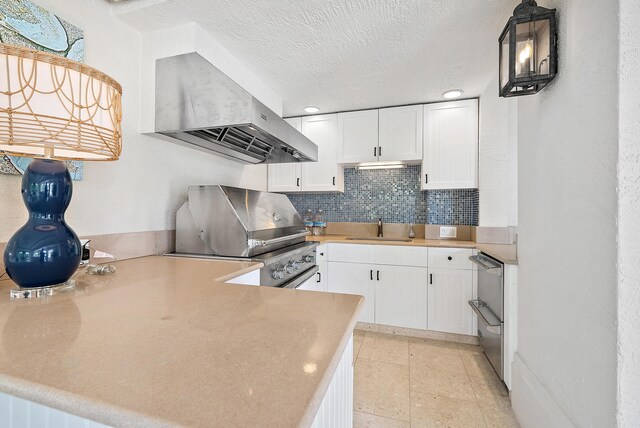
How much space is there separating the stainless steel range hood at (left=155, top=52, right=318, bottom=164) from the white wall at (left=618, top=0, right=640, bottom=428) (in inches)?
55.5

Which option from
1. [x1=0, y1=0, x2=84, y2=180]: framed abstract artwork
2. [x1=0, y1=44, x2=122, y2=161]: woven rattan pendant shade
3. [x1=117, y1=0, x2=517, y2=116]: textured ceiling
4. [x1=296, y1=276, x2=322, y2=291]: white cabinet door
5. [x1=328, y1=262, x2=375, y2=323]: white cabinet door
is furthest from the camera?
[x1=328, y1=262, x2=375, y2=323]: white cabinet door

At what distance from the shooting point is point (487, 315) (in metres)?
1.90

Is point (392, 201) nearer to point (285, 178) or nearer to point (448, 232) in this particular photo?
point (448, 232)

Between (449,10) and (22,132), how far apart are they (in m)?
1.90

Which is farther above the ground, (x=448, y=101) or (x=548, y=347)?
(x=448, y=101)

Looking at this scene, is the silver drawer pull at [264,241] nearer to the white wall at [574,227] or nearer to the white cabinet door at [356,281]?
the white cabinet door at [356,281]

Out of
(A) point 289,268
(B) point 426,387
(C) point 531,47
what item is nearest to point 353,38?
(C) point 531,47

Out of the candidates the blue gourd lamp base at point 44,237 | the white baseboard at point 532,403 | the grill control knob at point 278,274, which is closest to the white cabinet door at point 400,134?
the grill control knob at point 278,274

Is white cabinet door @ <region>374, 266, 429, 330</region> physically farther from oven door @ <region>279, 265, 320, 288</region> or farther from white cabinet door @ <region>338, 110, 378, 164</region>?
white cabinet door @ <region>338, 110, 378, 164</region>

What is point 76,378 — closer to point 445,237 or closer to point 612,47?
point 612,47

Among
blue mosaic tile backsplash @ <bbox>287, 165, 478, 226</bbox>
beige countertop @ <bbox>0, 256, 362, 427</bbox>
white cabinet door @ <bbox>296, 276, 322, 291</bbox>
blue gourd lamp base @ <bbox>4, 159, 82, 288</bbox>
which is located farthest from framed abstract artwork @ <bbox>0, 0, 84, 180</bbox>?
blue mosaic tile backsplash @ <bbox>287, 165, 478, 226</bbox>

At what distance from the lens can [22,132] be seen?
0.73 m

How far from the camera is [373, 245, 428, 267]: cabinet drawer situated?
2465 millimetres

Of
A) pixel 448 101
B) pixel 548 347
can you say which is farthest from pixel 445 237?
pixel 548 347
